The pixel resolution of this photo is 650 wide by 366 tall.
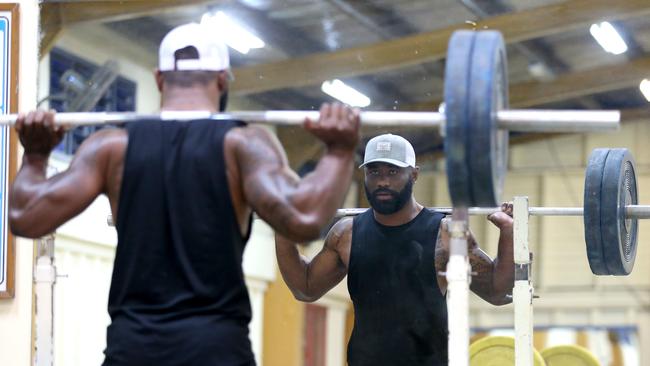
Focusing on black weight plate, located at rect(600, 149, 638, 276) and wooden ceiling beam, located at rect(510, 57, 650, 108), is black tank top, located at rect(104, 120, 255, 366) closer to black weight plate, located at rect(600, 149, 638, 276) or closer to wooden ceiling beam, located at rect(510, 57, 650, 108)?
black weight plate, located at rect(600, 149, 638, 276)

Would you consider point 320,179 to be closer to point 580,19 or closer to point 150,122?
point 150,122

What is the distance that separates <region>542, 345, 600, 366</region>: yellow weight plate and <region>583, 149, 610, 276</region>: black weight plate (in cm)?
292

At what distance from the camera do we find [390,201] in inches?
170

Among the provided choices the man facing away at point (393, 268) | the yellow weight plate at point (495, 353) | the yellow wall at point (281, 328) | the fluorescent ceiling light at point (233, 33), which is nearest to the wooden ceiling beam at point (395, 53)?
the fluorescent ceiling light at point (233, 33)

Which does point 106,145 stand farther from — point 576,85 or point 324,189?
point 576,85

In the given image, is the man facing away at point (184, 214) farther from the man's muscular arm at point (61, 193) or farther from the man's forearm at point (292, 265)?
the man's forearm at point (292, 265)

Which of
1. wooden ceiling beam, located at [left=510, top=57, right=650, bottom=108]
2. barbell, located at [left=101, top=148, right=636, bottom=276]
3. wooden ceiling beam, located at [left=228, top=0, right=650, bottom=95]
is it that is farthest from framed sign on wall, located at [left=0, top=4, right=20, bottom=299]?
wooden ceiling beam, located at [left=510, top=57, right=650, bottom=108]

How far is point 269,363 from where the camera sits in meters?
10.2

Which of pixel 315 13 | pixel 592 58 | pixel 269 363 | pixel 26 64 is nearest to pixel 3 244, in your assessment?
pixel 26 64

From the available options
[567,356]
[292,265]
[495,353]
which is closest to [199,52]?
[292,265]

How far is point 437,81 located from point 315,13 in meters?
0.69

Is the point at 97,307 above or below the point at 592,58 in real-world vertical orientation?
below

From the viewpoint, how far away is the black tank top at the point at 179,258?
267 centimetres

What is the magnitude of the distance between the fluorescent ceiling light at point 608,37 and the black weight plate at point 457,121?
336 centimetres
